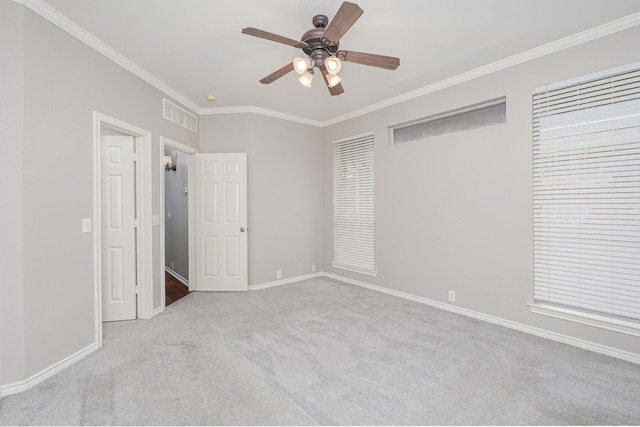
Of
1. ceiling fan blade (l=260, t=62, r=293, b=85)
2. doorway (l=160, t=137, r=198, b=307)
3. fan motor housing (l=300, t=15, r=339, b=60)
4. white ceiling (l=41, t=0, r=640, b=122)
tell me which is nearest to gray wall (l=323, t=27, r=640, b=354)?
white ceiling (l=41, t=0, r=640, b=122)

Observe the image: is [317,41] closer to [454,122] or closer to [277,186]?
[454,122]

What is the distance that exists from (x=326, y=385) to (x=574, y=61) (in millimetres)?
3509

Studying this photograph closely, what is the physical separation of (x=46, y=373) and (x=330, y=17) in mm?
3478

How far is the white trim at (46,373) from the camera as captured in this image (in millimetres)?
1944

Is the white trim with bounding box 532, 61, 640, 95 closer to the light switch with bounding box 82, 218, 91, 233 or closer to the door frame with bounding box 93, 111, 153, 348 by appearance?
the door frame with bounding box 93, 111, 153, 348

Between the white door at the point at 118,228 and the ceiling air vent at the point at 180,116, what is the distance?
65cm

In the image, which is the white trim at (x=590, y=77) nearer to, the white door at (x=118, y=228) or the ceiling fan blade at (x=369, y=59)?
the ceiling fan blade at (x=369, y=59)

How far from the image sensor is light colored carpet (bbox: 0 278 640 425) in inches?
69.0

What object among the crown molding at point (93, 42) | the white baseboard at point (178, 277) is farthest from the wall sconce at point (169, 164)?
the white baseboard at point (178, 277)

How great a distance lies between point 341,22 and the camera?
1.77 m

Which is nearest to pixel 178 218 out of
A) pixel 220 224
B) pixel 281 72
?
pixel 220 224

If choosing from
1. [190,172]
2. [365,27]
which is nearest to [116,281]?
[190,172]

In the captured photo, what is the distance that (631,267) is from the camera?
237 centimetres

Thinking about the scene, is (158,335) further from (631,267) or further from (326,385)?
(631,267)
